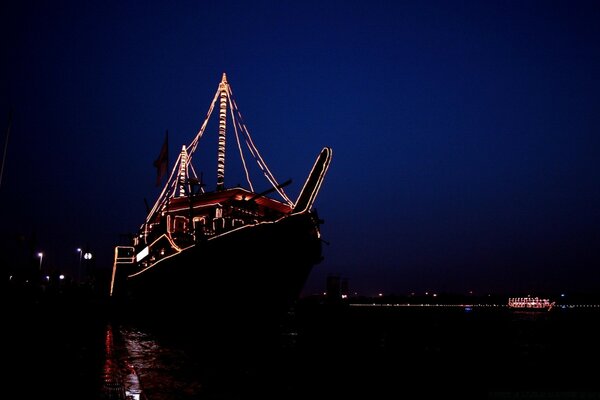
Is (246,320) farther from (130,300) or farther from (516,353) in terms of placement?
(130,300)

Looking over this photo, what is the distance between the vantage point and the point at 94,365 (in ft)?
28.7

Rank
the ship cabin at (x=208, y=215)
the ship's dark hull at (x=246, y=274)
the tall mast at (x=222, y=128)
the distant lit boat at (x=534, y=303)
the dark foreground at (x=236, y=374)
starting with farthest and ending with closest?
the distant lit boat at (x=534, y=303) < the tall mast at (x=222, y=128) < the ship cabin at (x=208, y=215) < the ship's dark hull at (x=246, y=274) < the dark foreground at (x=236, y=374)

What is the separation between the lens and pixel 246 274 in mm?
24344

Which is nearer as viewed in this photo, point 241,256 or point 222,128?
point 241,256

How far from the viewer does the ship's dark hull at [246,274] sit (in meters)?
24.4

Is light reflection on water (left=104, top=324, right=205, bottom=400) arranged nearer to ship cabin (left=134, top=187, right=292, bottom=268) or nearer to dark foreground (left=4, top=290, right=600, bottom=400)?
dark foreground (left=4, top=290, right=600, bottom=400)

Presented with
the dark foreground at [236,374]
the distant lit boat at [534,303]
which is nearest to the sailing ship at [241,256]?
the dark foreground at [236,374]

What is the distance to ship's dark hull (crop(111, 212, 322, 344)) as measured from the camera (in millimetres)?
24375

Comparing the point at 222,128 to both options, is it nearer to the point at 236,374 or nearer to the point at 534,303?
the point at 236,374

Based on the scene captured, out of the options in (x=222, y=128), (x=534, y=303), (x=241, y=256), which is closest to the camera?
(x=241, y=256)

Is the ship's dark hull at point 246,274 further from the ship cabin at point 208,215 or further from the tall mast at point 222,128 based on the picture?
the tall mast at point 222,128

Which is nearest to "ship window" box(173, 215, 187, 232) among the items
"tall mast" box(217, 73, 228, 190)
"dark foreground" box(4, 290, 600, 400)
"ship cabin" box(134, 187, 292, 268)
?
"ship cabin" box(134, 187, 292, 268)

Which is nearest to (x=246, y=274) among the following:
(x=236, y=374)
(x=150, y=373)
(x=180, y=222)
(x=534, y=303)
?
(x=180, y=222)

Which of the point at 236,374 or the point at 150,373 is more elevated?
the point at 150,373
